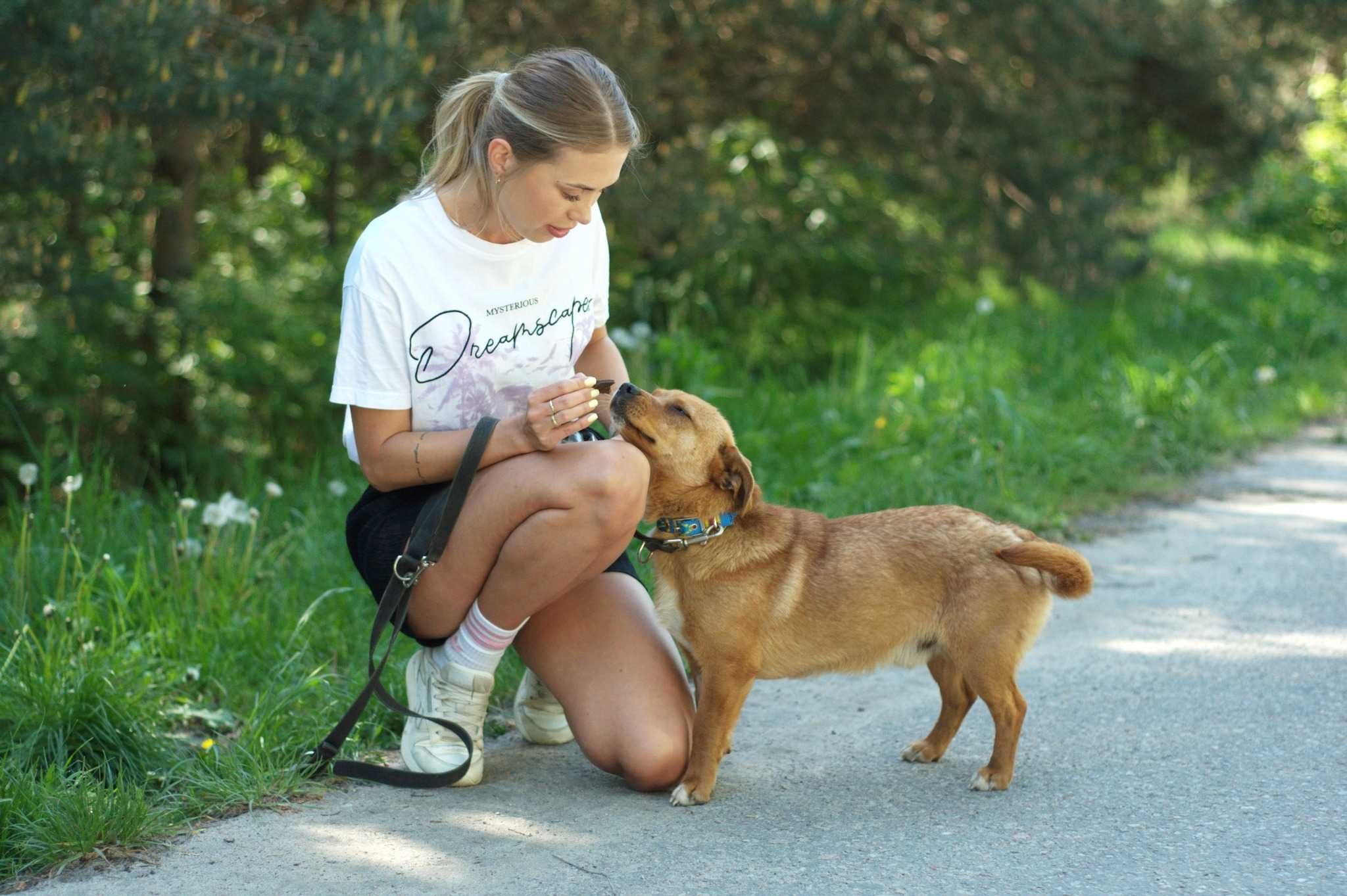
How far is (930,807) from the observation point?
10.6ft

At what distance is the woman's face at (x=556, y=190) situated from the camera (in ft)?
10.7

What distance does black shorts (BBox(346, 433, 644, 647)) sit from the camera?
3.43 meters

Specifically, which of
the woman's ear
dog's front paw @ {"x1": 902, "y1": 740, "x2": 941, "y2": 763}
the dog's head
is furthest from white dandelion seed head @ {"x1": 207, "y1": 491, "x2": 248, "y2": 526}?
dog's front paw @ {"x1": 902, "y1": 740, "x2": 941, "y2": 763}

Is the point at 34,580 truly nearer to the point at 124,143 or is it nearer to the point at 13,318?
the point at 124,143

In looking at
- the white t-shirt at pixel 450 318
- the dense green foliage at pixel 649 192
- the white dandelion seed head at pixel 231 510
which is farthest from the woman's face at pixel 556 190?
the dense green foliage at pixel 649 192

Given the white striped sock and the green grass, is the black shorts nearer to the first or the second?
the white striped sock

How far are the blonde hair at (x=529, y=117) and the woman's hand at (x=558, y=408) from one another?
556mm

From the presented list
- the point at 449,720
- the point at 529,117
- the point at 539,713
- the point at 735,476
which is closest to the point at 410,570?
the point at 449,720

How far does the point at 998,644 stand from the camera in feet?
10.7

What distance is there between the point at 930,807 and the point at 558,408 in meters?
1.34

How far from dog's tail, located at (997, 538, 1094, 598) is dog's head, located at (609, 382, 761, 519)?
70cm

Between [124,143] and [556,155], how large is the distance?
3367 mm

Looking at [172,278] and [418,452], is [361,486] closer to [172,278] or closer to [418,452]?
[418,452]

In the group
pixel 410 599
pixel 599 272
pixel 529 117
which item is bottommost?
pixel 410 599
